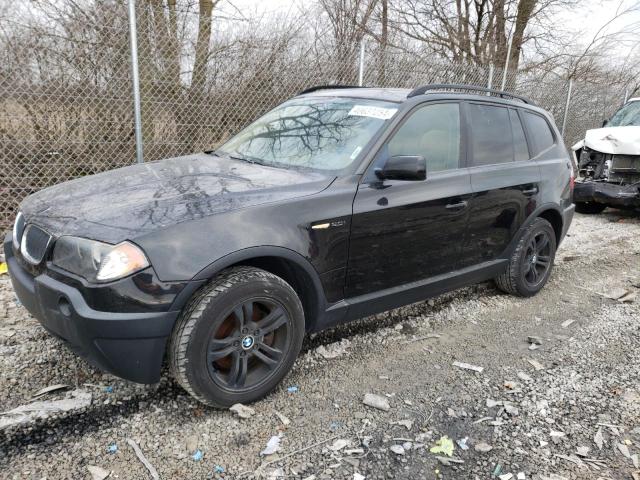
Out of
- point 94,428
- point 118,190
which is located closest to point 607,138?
point 118,190

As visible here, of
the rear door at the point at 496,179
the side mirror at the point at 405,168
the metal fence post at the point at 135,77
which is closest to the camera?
the side mirror at the point at 405,168

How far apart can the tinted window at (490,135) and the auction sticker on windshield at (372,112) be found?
83 cm

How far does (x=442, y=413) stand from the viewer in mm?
2801

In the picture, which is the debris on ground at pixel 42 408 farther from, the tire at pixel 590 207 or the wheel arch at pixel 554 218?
the tire at pixel 590 207

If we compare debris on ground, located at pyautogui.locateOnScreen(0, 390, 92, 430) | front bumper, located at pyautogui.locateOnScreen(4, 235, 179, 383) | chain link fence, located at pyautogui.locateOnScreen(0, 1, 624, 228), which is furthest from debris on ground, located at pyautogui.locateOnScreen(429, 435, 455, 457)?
chain link fence, located at pyautogui.locateOnScreen(0, 1, 624, 228)

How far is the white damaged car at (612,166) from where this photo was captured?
305 inches

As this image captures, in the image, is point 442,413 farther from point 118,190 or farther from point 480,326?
point 118,190

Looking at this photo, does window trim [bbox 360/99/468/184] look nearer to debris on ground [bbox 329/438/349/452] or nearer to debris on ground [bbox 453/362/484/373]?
debris on ground [bbox 453/362/484/373]

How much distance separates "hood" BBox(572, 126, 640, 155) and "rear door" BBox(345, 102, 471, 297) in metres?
5.53

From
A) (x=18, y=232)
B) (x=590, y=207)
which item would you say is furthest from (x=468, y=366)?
(x=590, y=207)

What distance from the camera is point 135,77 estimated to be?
5.21 metres

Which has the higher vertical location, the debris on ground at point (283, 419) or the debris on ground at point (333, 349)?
the debris on ground at point (333, 349)

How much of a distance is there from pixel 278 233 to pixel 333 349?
3.73 ft

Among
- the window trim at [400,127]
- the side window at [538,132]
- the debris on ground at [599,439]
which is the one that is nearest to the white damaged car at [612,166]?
the side window at [538,132]
